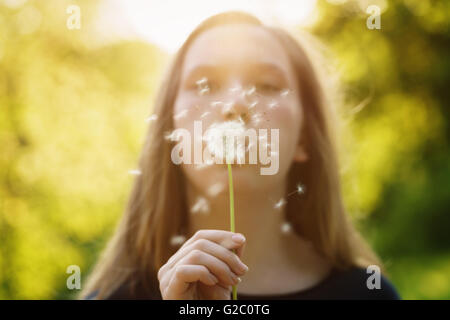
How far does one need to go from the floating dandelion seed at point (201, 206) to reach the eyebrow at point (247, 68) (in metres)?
0.27

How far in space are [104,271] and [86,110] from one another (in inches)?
62.7

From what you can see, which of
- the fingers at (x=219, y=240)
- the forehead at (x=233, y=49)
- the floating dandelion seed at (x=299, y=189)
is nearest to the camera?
the fingers at (x=219, y=240)

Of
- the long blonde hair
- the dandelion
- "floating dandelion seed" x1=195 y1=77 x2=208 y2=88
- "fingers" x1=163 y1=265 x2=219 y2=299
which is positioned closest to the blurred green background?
the long blonde hair

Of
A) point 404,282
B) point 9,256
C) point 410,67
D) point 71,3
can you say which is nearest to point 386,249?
point 404,282

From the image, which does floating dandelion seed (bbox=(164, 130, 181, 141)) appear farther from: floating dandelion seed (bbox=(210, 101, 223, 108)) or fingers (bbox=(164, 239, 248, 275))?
fingers (bbox=(164, 239, 248, 275))

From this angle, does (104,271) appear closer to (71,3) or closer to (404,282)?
(71,3)

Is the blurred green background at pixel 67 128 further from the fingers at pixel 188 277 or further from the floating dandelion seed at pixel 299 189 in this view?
the fingers at pixel 188 277

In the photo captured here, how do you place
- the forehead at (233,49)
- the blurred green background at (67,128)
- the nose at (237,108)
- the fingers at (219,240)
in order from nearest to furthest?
the fingers at (219,240), the nose at (237,108), the forehead at (233,49), the blurred green background at (67,128)

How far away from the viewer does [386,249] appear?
316cm

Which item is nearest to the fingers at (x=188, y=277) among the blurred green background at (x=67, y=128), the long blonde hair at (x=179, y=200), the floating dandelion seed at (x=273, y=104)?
the long blonde hair at (x=179, y=200)

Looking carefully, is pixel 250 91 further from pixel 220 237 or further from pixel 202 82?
pixel 220 237

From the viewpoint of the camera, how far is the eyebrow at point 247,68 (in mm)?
909

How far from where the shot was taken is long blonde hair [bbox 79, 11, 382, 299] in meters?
0.99

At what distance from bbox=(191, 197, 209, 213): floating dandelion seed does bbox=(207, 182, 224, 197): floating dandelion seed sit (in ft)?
0.11
